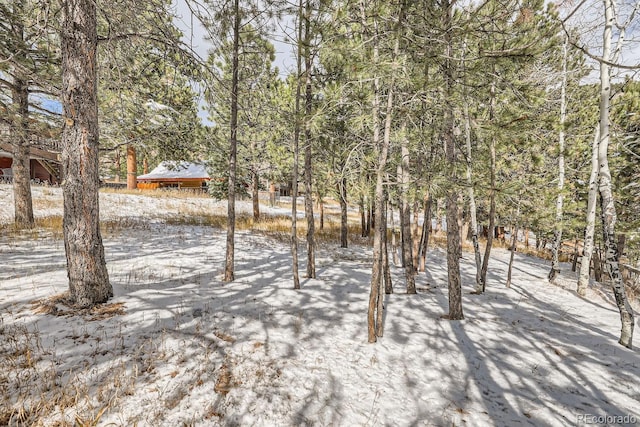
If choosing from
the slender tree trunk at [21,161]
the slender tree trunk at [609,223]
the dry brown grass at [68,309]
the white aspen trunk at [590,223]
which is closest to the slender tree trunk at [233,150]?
the dry brown grass at [68,309]

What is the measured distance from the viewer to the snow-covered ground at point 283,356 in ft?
10.2

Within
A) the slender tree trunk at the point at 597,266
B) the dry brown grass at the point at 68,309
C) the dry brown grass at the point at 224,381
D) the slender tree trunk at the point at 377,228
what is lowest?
the slender tree trunk at the point at 597,266

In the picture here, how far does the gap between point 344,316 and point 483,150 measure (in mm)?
7393

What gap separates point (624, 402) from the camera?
12.6 feet

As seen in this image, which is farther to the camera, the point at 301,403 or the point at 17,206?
the point at 17,206

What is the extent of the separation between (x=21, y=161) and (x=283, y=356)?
1192 centimetres

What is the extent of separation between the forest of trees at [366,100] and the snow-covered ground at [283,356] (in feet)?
2.45

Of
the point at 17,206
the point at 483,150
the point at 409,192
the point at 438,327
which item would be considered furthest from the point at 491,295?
the point at 17,206

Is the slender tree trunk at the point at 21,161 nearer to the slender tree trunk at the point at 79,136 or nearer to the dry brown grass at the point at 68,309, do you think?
the slender tree trunk at the point at 79,136

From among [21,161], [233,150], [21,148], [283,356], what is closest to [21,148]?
[21,148]

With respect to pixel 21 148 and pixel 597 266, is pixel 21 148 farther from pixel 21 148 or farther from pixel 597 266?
pixel 597 266

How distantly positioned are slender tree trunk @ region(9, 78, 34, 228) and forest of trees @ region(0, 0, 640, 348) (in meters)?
0.06

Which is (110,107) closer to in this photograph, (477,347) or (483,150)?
(477,347)

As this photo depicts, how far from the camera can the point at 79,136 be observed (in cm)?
441
